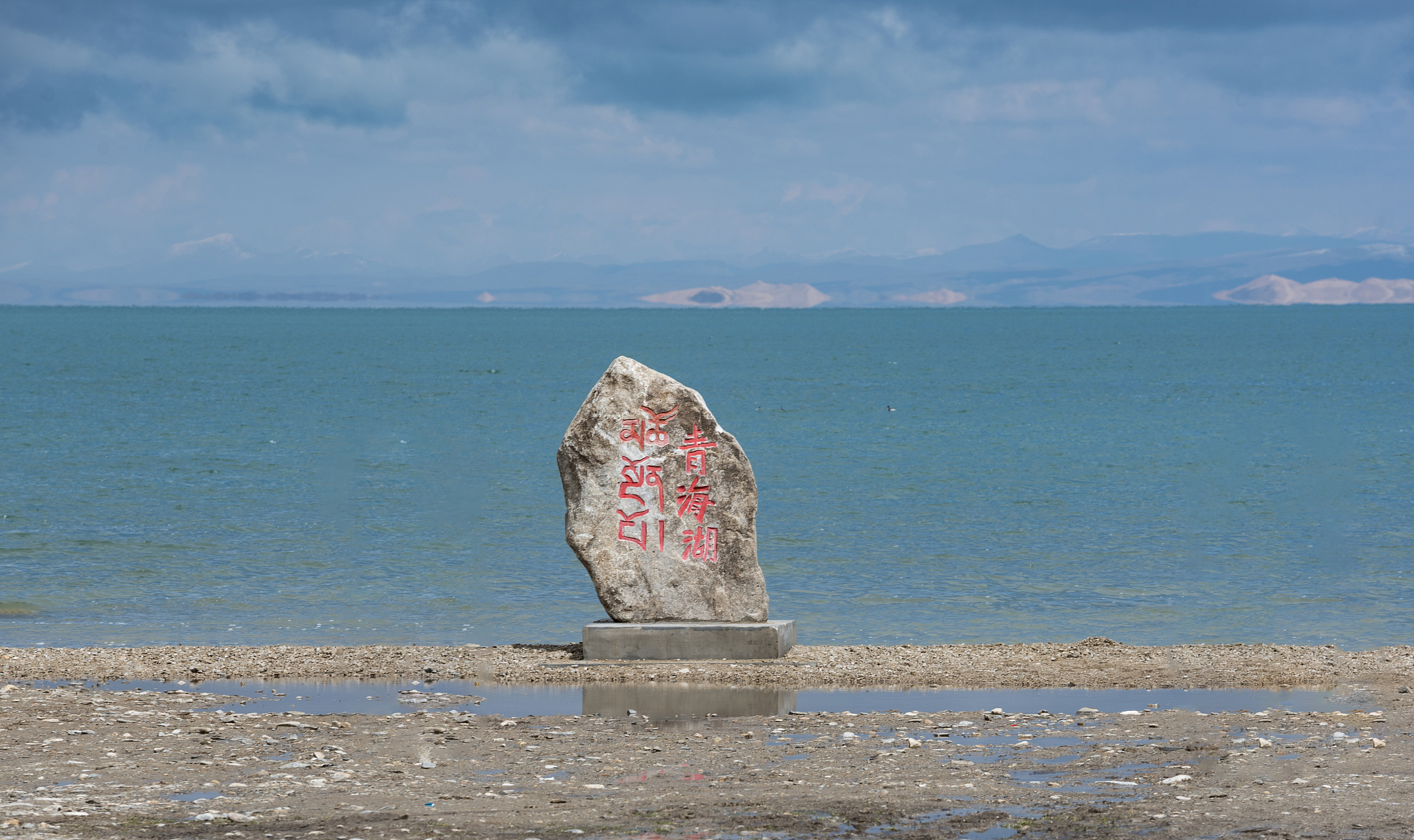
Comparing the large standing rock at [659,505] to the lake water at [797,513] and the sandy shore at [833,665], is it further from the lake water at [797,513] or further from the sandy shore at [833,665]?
the lake water at [797,513]

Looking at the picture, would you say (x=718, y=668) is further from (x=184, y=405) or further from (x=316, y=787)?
(x=184, y=405)

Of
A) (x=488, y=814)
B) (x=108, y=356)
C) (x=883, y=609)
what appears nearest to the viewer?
(x=488, y=814)

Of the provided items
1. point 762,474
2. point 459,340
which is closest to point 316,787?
point 762,474

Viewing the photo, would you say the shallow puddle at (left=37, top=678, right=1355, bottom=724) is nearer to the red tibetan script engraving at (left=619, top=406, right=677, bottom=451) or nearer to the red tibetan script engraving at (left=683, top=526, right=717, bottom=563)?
the red tibetan script engraving at (left=683, top=526, right=717, bottom=563)

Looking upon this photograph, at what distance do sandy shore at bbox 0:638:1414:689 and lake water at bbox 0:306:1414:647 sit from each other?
7.72 feet

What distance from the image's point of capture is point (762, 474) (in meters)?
39.6

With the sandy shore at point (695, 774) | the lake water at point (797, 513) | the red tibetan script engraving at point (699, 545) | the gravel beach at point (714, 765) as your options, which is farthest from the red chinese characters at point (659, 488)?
the lake water at point (797, 513)

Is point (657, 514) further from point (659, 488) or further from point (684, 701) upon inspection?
point (684, 701)

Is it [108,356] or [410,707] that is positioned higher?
[108,356]

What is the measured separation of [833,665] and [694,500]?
2.23 m

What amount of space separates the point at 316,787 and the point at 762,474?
98.5 ft

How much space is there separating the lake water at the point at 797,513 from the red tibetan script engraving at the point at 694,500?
362cm

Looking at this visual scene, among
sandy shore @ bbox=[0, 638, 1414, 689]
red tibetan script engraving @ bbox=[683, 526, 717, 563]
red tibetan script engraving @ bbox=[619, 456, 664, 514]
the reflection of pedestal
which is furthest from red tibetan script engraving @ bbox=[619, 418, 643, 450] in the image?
the reflection of pedestal

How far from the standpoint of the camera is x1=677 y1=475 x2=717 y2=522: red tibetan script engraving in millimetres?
15633
